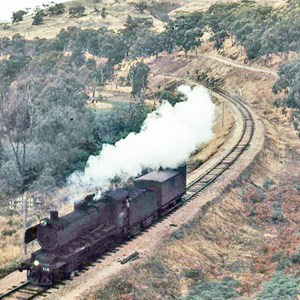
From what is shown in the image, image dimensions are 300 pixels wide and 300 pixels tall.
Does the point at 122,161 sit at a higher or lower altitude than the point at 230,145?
higher

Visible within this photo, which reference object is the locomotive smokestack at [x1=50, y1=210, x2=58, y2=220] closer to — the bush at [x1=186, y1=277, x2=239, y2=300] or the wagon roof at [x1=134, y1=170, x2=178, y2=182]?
the bush at [x1=186, y1=277, x2=239, y2=300]

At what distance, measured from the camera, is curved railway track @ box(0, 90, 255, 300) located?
25156mm

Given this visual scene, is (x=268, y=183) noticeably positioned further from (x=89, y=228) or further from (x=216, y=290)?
(x=89, y=228)

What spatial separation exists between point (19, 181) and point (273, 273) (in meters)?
31.5

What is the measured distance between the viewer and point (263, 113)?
80.8 metres

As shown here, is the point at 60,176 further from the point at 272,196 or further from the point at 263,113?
the point at 263,113

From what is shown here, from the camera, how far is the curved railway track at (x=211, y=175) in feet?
82.5

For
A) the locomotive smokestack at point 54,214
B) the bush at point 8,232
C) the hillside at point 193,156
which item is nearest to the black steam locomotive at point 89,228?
the locomotive smokestack at point 54,214

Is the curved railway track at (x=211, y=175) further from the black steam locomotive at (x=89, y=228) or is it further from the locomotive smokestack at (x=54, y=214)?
the locomotive smokestack at (x=54, y=214)

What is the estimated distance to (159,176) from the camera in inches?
1415

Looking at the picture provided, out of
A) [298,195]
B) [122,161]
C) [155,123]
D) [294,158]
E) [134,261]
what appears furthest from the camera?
[294,158]

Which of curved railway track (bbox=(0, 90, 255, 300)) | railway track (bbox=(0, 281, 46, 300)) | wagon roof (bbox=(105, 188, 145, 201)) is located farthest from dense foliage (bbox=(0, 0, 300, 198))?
railway track (bbox=(0, 281, 46, 300))

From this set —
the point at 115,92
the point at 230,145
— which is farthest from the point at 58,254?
the point at 115,92

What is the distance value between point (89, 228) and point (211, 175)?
23508 mm
